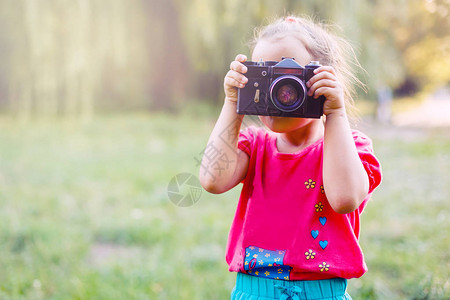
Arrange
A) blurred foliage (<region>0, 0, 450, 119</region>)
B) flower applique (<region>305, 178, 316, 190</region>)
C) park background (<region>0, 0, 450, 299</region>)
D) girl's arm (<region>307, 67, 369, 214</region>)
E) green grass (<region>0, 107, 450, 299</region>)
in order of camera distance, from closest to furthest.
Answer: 1. girl's arm (<region>307, 67, 369, 214</region>)
2. flower applique (<region>305, 178, 316, 190</region>)
3. green grass (<region>0, 107, 450, 299</region>)
4. park background (<region>0, 0, 450, 299</region>)
5. blurred foliage (<region>0, 0, 450, 119</region>)

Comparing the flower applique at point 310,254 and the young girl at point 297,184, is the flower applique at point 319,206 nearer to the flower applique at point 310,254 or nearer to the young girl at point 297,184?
the young girl at point 297,184

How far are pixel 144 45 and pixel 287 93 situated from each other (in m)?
7.23

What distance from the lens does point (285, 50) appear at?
122 centimetres

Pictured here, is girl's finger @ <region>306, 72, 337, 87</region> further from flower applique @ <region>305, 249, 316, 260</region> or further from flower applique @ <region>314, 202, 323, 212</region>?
flower applique @ <region>305, 249, 316, 260</region>

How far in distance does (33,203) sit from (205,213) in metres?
1.33

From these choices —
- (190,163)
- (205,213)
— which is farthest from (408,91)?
(205,213)

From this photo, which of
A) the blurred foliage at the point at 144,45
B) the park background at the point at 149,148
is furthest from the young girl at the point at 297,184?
the blurred foliage at the point at 144,45

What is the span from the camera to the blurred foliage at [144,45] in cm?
588

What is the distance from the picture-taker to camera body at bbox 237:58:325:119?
113 cm

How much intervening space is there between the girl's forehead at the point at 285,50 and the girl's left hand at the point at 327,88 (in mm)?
112

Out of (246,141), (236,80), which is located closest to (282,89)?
(236,80)

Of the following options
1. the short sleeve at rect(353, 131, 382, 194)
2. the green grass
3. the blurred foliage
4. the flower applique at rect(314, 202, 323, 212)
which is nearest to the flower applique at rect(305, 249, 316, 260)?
the flower applique at rect(314, 202, 323, 212)

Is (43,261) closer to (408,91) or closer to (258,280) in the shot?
(258,280)

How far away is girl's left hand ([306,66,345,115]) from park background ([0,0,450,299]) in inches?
25.8
